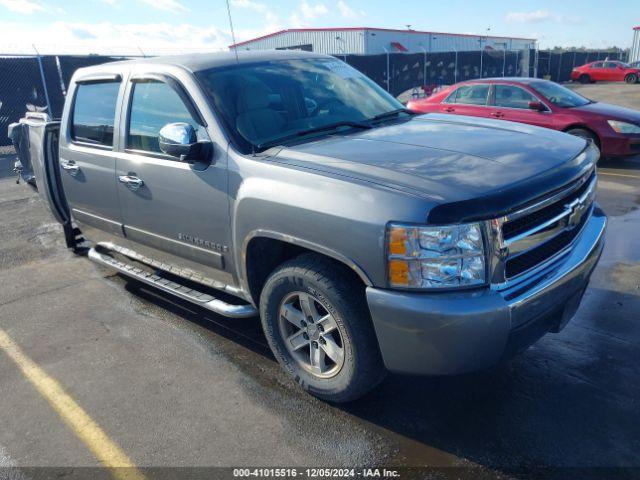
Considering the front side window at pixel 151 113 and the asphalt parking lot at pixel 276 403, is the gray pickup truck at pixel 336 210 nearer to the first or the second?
the front side window at pixel 151 113

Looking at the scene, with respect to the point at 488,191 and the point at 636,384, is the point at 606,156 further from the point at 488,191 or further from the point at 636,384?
the point at 488,191

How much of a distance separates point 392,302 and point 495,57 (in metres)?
35.4

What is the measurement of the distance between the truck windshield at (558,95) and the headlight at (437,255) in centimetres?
851

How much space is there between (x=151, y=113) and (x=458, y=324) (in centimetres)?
265

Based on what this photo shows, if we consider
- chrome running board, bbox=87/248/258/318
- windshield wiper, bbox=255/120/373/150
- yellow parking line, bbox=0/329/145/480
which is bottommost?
yellow parking line, bbox=0/329/145/480

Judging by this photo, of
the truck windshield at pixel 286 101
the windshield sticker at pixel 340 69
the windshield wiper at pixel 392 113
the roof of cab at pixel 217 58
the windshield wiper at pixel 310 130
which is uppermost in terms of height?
the roof of cab at pixel 217 58

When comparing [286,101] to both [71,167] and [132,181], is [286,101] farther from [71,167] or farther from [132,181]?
[71,167]

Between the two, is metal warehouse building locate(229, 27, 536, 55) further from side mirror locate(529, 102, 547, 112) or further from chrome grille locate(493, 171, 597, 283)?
chrome grille locate(493, 171, 597, 283)

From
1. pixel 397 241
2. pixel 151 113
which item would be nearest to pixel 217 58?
pixel 151 113

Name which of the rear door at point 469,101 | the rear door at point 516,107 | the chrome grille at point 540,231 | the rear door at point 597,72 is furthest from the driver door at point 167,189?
the rear door at point 597,72

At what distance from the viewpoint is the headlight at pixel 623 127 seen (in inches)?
362

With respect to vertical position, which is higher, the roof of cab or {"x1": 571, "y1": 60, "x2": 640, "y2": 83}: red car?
the roof of cab

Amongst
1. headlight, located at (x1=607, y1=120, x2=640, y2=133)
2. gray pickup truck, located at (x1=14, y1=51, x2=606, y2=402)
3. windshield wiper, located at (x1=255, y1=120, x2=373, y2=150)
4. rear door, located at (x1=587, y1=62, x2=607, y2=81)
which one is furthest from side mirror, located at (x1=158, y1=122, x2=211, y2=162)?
rear door, located at (x1=587, y1=62, x2=607, y2=81)

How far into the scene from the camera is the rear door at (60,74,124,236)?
4.24 meters
